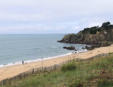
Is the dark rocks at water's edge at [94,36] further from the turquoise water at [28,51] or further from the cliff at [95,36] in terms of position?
the turquoise water at [28,51]

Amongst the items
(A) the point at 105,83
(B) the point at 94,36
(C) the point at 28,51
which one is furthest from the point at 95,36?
(A) the point at 105,83

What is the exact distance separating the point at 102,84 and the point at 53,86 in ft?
5.32

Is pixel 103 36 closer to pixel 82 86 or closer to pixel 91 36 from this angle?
pixel 91 36

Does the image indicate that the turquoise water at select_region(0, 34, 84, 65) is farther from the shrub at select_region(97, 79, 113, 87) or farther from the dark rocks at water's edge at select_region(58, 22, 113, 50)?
the shrub at select_region(97, 79, 113, 87)

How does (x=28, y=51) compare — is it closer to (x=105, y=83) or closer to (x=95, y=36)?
(x=95, y=36)

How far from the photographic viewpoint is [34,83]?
26.2ft

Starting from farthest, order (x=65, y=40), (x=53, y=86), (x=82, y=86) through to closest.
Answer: (x=65, y=40) < (x=53, y=86) < (x=82, y=86)

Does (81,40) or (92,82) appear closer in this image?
(92,82)

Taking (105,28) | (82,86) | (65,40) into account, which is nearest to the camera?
(82,86)

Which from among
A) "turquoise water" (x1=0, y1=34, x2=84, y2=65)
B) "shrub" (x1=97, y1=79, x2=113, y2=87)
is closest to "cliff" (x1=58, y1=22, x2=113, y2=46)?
"turquoise water" (x1=0, y1=34, x2=84, y2=65)

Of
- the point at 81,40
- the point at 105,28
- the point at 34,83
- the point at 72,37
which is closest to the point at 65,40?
the point at 72,37

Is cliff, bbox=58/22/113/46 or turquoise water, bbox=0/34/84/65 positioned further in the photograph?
cliff, bbox=58/22/113/46

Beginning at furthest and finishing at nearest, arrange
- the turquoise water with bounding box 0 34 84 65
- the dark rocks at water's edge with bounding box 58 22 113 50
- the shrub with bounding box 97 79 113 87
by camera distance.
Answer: the dark rocks at water's edge with bounding box 58 22 113 50 → the turquoise water with bounding box 0 34 84 65 → the shrub with bounding box 97 79 113 87

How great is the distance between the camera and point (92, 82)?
23.2 ft
